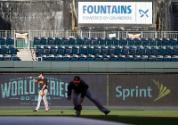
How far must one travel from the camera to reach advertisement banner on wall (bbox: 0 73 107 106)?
94.7ft

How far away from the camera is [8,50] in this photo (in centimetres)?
3100

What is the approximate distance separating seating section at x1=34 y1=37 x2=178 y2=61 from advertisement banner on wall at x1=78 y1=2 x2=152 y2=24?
3.72 metres

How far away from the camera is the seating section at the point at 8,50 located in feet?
100

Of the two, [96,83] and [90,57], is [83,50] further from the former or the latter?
[96,83]

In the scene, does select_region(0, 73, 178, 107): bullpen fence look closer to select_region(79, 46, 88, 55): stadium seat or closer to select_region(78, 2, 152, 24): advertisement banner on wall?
select_region(79, 46, 88, 55): stadium seat

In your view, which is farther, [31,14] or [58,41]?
[31,14]

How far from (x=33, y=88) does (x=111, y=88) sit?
12.2 ft

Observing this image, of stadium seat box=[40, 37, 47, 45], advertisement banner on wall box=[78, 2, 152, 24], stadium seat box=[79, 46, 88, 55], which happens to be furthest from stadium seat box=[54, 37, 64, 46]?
advertisement banner on wall box=[78, 2, 152, 24]

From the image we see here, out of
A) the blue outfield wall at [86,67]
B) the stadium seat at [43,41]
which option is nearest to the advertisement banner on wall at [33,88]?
the blue outfield wall at [86,67]

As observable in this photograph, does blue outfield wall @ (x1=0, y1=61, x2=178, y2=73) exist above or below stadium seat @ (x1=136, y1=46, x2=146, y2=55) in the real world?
below

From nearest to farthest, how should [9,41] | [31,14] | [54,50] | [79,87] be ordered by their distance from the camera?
1. [79,87]
2. [54,50]
3. [9,41]
4. [31,14]

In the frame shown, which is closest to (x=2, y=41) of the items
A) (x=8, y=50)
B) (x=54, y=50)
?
(x=8, y=50)

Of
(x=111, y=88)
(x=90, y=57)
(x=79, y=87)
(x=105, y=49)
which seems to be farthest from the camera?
(x=105, y=49)

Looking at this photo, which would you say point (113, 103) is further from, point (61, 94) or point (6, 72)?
point (6, 72)
